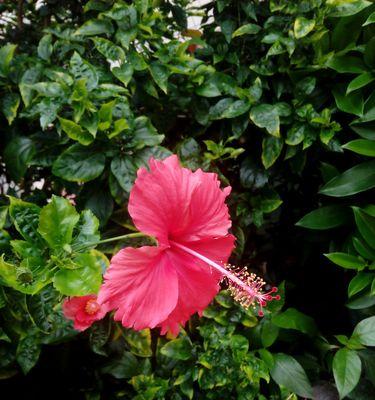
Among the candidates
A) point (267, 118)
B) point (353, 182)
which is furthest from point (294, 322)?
point (267, 118)

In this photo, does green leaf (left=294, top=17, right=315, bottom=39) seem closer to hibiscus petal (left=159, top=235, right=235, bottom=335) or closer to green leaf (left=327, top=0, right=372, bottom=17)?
green leaf (left=327, top=0, right=372, bottom=17)

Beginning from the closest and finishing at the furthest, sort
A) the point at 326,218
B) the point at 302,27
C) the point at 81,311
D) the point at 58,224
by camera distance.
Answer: the point at 58,224
the point at 81,311
the point at 302,27
the point at 326,218

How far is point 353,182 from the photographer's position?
130 cm

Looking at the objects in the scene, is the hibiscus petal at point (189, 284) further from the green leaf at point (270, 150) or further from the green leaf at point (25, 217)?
the green leaf at point (270, 150)

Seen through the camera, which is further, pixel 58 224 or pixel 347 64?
pixel 347 64

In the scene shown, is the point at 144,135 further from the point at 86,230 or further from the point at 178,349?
the point at 178,349

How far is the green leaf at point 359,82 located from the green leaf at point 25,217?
875 mm

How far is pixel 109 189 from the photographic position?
1212 millimetres

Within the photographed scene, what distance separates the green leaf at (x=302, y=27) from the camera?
47.8 inches

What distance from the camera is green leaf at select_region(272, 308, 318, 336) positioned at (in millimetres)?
1304

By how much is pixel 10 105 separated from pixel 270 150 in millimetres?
721

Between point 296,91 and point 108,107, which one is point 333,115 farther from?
point 108,107

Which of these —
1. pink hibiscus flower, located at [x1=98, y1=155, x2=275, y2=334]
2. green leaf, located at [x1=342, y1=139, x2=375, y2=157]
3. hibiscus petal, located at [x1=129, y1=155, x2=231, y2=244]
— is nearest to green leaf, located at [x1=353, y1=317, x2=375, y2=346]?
green leaf, located at [x1=342, y1=139, x2=375, y2=157]

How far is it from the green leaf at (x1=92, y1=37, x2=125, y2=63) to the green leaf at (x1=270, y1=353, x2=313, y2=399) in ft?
3.09
